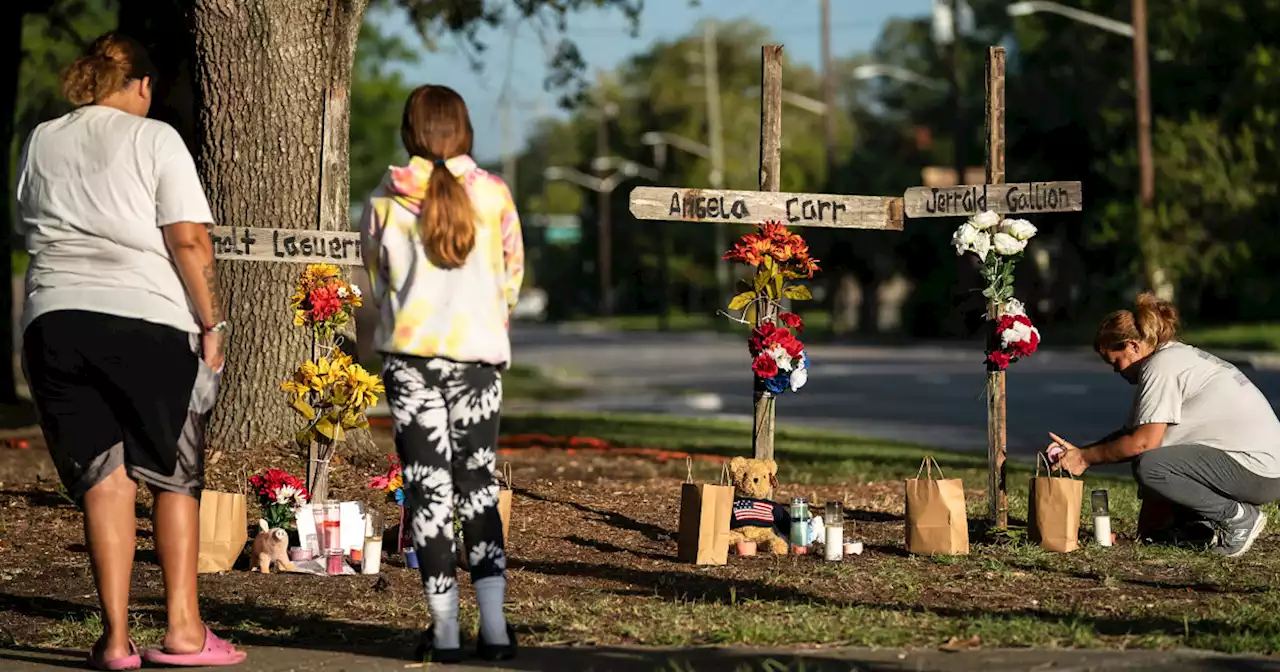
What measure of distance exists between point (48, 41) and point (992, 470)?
30.4m

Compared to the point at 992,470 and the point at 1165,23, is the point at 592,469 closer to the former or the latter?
the point at 992,470

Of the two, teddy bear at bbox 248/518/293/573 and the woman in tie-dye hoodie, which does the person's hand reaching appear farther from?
teddy bear at bbox 248/518/293/573

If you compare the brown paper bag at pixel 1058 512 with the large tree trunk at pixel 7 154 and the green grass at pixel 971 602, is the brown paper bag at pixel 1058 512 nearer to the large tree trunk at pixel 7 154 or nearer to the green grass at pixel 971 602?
the green grass at pixel 971 602

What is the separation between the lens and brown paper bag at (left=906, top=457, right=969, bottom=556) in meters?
8.70

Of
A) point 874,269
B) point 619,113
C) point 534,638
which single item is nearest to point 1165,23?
point 874,269

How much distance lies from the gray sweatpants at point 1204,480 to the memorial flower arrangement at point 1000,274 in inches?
35.6

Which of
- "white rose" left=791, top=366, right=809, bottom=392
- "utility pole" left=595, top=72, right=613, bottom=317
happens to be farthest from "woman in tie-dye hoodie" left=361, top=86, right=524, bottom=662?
"utility pole" left=595, top=72, right=613, bottom=317

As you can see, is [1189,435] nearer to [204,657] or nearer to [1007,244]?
[1007,244]

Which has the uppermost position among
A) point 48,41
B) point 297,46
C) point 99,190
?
point 48,41

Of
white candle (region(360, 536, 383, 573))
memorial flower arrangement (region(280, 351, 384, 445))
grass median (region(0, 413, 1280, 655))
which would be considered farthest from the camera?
memorial flower arrangement (region(280, 351, 384, 445))

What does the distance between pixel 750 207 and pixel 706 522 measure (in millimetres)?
1706

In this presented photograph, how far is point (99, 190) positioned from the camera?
20.1 ft

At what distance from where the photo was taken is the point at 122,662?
6223 millimetres

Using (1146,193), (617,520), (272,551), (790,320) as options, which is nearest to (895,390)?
(1146,193)
